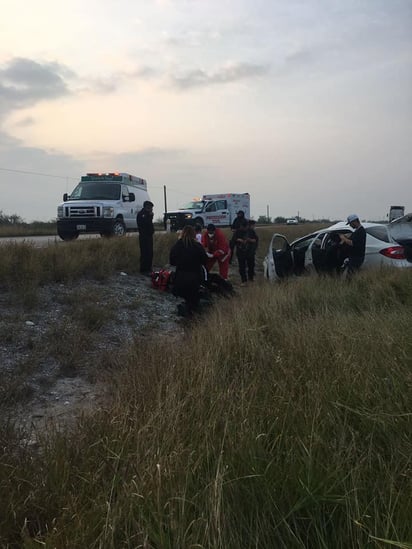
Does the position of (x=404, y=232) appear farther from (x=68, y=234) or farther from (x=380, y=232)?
(x=68, y=234)

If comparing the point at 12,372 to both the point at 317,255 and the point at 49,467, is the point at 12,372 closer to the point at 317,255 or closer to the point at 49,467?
the point at 49,467

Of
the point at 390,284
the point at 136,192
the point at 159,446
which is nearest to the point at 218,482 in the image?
the point at 159,446

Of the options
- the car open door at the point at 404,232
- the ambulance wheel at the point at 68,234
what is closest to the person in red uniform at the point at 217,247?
the car open door at the point at 404,232

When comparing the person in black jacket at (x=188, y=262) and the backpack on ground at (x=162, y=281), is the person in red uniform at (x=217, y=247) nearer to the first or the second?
the backpack on ground at (x=162, y=281)

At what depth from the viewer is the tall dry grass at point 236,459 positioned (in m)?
2.16

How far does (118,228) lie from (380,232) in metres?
8.99

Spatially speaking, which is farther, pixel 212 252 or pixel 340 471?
pixel 212 252

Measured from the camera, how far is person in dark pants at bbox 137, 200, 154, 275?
11273 mm

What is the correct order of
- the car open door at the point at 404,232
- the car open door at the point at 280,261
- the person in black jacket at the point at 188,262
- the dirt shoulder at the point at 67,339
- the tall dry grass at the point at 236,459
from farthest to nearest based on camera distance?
the car open door at the point at 280,261 < the car open door at the point at 404,232 < the person in black jacket at the point at 188,262 < the dirt shoulder at the point at 67,339 < the tall dry grass at the point at 236,459

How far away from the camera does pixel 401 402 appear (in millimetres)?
3178

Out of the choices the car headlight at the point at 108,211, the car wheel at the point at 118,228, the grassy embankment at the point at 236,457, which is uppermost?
the car headlight at the point at 108,211

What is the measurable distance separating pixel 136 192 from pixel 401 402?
51.7 feet

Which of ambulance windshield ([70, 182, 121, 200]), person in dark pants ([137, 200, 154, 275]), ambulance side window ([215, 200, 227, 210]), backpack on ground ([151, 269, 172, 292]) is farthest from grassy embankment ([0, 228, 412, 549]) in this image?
ambulance side window ([215, 200, 227, 210])

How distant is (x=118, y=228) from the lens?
1631cm
